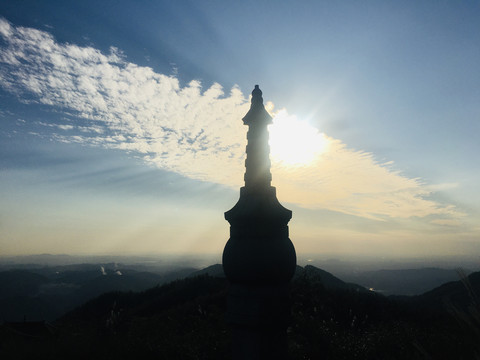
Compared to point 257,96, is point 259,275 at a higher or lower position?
lower

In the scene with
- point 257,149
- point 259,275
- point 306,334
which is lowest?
point 306,334

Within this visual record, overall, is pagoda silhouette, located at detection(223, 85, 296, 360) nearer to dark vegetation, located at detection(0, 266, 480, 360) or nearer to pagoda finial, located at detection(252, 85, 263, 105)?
dark vegetation, located at detection(0, 266, 480, 360)

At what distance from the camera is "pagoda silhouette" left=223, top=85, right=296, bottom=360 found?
2566mm

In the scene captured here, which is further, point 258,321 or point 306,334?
point 306,334

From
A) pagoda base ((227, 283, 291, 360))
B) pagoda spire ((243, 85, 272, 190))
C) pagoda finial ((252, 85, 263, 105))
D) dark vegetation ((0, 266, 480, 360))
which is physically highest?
pagoda finial ((252, 85, 263, 105))

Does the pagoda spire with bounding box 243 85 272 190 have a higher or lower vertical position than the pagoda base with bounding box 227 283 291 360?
higher

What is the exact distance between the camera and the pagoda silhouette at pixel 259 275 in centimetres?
257

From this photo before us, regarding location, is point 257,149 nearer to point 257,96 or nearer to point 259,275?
point 257,96

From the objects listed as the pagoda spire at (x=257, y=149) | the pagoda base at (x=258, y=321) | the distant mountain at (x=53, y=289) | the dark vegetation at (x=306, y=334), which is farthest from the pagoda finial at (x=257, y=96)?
the distant mountain at (x=53, y=289)

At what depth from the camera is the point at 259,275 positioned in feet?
8.36

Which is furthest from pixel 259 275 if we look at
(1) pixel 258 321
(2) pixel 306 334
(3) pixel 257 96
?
(2) pixel 306 334

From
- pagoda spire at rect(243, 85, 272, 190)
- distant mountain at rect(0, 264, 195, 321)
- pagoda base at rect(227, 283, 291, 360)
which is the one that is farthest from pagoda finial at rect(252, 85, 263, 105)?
distant mountain at rect(0, 264, 195, 321)

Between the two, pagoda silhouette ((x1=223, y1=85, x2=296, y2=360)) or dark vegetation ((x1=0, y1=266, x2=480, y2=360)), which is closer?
pagoda silhouette ((x1=223, y1=85, x2=296, y2=360))

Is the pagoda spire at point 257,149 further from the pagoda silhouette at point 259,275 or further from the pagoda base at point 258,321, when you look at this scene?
the pagoda base at point 258,321
